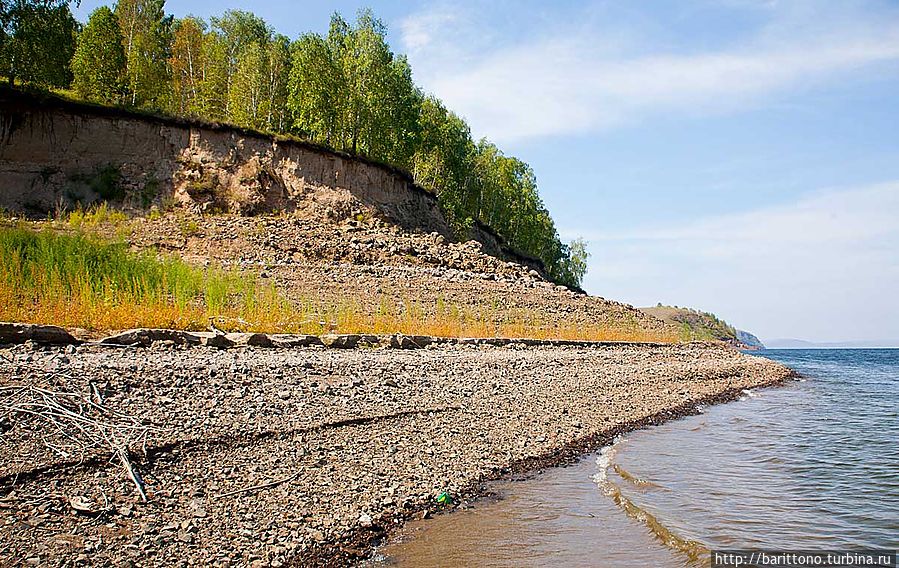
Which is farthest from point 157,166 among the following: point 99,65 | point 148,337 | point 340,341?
point 148,337

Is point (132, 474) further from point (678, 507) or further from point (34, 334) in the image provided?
point (678, 507)

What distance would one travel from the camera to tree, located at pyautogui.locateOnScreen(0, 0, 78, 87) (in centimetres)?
2588

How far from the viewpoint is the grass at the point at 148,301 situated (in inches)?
388

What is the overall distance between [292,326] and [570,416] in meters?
5.96

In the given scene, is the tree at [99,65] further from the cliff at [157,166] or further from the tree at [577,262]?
the tree at [577,262]

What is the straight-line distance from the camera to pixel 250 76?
34.0 m

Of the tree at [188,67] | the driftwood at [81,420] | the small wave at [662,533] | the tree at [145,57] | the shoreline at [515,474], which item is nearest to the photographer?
the shoreline at [515,474]

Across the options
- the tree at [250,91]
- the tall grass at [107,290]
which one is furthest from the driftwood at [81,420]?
the tree at [250,91]

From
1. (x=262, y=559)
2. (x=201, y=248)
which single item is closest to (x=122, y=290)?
(x=262, y=559)

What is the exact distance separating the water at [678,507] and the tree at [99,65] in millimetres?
32298

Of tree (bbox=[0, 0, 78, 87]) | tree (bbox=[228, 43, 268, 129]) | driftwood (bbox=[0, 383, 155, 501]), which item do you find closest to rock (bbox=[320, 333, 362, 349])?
driftwood (bbox=[0, 383, 155, 501])

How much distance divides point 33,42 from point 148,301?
23.0 metres

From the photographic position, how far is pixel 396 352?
486 inches

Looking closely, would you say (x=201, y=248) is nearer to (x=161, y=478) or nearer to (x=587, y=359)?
(x=587, y=359)
